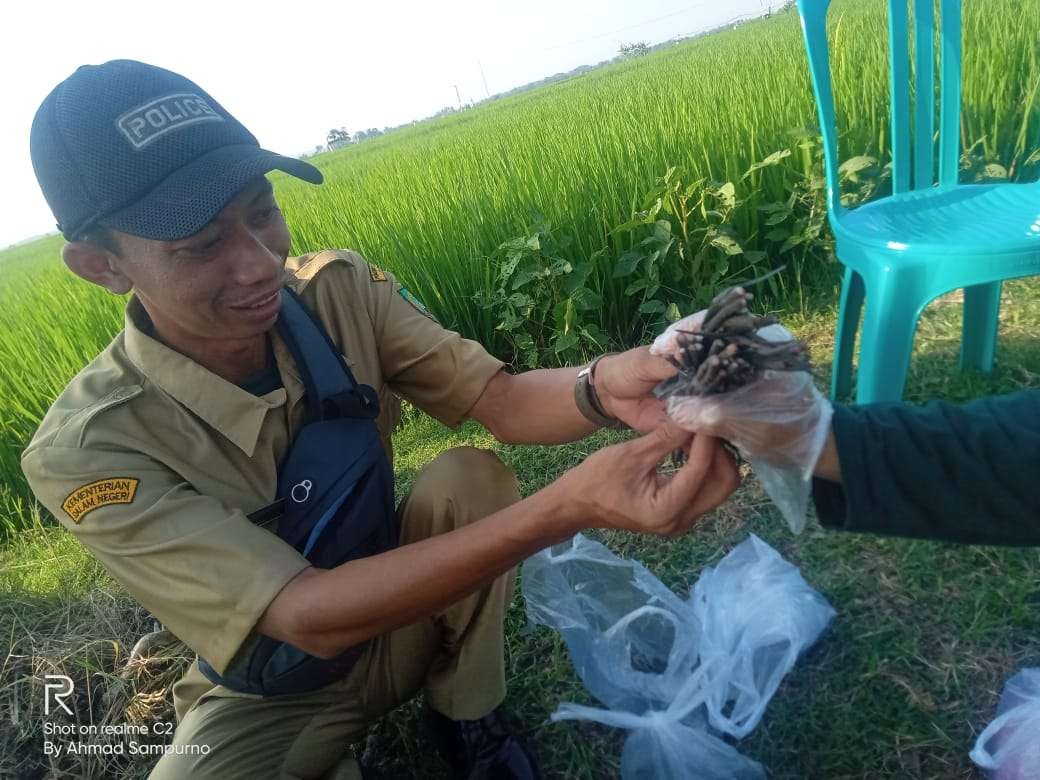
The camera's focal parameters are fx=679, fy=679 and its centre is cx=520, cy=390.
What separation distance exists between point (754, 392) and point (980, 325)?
1583 millimetres

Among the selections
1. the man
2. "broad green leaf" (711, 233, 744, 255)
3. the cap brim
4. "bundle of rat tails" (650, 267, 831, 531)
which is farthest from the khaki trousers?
"broad green leaf" (711, 233, 744, 255)

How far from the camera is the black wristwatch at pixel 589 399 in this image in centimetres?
154

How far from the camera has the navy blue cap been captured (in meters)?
1.23

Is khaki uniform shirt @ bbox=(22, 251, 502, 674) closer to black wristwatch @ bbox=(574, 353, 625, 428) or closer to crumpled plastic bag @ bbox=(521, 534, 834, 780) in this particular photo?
black wristwatch @ bbox=(574, 353, 625, 428)

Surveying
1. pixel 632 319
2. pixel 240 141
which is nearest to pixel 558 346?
pixel 632 319

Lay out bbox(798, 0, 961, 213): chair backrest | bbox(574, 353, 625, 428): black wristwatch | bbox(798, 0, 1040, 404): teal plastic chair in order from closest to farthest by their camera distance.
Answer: bbox(574, 353, 625, 428): black wristwatch → bbox(798, 0, 1040, 404): teal plastic chair → bbox(798, 0, 961, 213): chair backrest

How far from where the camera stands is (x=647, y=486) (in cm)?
114

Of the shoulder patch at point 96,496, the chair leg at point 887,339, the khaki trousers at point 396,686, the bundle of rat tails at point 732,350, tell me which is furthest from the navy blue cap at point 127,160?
the chair leg at point 887,339

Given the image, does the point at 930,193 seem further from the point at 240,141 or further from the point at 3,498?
the point at 3,498

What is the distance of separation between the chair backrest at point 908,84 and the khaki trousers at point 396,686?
1502mm

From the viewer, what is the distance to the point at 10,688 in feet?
6.57

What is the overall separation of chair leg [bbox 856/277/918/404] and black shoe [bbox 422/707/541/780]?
1283 millimetres

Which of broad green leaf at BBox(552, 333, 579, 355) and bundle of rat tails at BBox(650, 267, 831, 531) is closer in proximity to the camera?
bundle of rat tails at BBox(650, 267, 831, 531)

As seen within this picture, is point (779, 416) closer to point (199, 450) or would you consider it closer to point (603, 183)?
point (199, 450)
